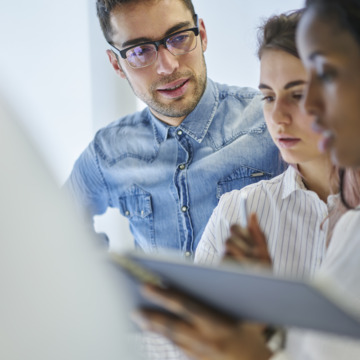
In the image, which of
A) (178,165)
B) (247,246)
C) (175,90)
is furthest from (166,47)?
(247,246)

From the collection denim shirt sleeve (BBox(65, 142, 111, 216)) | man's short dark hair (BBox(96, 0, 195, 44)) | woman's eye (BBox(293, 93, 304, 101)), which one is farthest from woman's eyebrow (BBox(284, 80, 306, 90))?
denim shirt sleeve (BBox(65, 142, 111, 216))

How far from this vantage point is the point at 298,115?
3.96 ft

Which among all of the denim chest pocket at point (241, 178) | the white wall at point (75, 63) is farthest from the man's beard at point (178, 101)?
the white wall at point (75, 63)

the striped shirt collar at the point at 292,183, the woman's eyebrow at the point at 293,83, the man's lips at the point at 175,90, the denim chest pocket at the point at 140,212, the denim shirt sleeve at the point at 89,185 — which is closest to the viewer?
the woman's eyebrow at the point at 293,83

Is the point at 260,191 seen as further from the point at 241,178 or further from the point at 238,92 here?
the point at 238,92

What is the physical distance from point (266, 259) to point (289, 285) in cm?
27

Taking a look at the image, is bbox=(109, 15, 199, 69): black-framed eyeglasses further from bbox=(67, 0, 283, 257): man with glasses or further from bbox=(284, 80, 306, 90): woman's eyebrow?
bbox=(284, 80, 306, 90): woman's eyebrow

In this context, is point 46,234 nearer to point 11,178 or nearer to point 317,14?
point 11,178

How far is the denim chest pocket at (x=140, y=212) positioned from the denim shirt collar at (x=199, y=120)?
22 cm

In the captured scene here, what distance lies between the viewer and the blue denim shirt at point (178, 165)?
177 centimetres

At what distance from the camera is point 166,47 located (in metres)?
1.76

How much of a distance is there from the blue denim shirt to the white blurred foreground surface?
3.86ft

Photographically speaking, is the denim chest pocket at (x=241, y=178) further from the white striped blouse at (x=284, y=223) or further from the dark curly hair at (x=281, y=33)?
the dark curly hair at (x=281, y=33)

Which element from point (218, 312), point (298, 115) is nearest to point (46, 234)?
point (218, 312)
